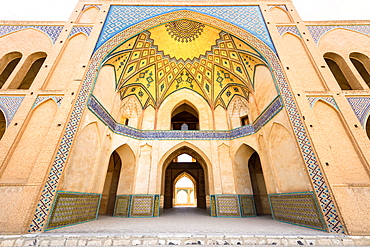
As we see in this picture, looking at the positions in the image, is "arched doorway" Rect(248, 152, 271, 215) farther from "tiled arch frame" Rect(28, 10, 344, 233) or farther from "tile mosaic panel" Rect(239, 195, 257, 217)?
"tiled arch frame" Rect(28, 10, 344, 233)

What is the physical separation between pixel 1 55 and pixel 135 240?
781cm

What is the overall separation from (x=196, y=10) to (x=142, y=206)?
8.33 m

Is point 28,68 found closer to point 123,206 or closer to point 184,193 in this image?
point 123,206

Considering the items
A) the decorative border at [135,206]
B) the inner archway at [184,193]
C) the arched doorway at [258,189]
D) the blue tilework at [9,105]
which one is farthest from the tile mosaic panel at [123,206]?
the inner archway at [184,193]

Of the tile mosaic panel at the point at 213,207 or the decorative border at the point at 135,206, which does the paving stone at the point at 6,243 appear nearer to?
the decorative border at the point at 135,206

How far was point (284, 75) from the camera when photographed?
494 centimetres

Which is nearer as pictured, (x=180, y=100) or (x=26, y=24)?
(x=26, y=24)

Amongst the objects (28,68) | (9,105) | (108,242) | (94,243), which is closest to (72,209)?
(94,243)

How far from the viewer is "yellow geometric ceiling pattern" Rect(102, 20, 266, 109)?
6.80 m

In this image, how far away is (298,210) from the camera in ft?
13.0

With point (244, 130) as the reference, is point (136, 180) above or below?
below

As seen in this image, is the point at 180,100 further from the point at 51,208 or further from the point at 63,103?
the point at 51,208

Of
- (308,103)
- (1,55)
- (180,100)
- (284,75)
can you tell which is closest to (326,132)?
(308,103)

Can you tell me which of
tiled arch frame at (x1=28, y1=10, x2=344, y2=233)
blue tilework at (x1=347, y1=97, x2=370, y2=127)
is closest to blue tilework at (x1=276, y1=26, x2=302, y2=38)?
tiled arch frame at (x1=28, y1=10, x2=344, y2=233)
